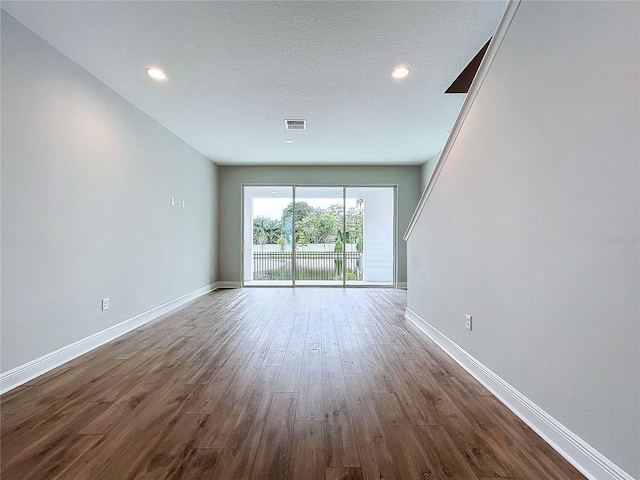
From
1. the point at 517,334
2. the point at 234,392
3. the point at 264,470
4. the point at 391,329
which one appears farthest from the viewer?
the point at 391,329

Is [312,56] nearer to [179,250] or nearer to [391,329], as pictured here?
[391,329]

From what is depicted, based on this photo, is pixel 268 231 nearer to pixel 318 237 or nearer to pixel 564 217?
pixel 318 237

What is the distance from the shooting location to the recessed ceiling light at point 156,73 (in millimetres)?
2945

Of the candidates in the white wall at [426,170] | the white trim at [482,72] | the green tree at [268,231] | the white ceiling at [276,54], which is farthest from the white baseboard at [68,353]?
the white wall at [426,170]

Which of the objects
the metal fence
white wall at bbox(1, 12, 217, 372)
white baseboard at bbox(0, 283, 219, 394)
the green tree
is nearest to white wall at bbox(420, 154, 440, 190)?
the metal fence

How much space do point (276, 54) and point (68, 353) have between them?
3.13 meters

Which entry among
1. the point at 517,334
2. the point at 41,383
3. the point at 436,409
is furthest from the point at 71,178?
the point at 517,334

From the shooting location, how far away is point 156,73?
301 centimetres

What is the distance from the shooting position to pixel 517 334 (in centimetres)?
190

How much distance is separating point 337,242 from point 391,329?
138 inches

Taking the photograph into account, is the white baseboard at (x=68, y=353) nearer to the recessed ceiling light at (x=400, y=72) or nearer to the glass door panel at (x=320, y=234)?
the glass door panel at (x=320, y=234)

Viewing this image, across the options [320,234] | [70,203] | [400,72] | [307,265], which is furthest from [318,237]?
[70,203]

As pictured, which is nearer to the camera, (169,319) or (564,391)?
(564,391)

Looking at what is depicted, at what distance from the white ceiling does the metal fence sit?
10.5ft
